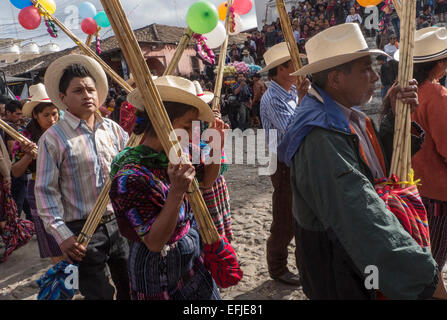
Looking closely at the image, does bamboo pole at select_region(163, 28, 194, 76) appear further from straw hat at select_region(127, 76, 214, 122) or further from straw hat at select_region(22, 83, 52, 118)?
straw hat at select_region(22, 83, 52, 118)

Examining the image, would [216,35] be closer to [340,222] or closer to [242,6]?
[242,6]

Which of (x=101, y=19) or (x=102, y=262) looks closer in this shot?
(x=102, y=262)

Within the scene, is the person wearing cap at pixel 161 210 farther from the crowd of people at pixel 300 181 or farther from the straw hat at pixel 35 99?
the straw hat at pixel 35 99

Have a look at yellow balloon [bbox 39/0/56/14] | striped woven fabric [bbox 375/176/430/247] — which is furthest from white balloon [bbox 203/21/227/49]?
striped woven fabric [bbox 375/176/430/247]

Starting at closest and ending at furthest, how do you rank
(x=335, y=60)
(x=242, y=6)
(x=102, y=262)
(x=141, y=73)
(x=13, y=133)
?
1. (x=141, y=73)
2. (x=335, y=60)
3. (x=102, y=262)
4. (x=13, y=133)
5. (x=242, y=6)

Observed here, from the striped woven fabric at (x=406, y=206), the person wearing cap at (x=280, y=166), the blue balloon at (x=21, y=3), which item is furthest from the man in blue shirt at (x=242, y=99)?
the striped woven fabric at (x=406, y=206)

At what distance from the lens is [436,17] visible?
13.5 m

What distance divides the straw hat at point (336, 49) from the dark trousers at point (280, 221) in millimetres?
1415

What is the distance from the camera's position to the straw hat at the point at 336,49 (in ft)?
5.33

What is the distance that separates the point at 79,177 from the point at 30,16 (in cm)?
175

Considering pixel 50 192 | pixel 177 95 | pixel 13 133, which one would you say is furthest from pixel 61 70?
pixel 177 95

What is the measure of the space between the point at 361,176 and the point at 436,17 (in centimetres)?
1516

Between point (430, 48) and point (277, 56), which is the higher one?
point (277, 56)

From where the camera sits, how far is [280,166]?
3.08 metres
